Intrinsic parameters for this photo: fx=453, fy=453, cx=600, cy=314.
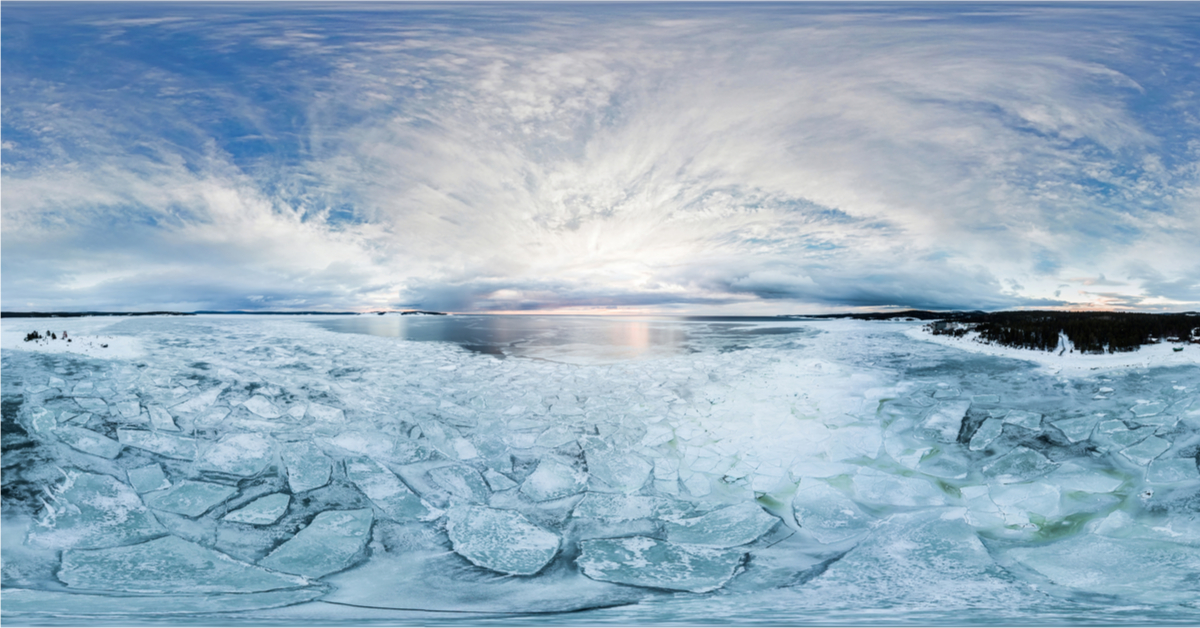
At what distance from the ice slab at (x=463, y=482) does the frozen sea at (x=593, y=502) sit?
0.02 m

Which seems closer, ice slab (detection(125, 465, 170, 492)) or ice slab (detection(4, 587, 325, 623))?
ice slab (detection(4, 587, 325, 623))

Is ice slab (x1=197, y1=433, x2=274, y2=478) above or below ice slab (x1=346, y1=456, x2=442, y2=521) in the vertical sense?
above

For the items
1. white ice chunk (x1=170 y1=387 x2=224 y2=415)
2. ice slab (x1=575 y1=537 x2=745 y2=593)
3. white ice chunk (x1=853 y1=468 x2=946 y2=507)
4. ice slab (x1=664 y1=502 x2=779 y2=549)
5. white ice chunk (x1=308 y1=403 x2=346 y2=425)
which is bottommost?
ice slab (x1=575 y1=537 x2=745 y2=593)

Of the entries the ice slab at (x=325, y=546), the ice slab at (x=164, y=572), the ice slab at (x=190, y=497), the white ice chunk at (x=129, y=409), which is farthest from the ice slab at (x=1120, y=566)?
the white ice chunk at (x=129, y=409)

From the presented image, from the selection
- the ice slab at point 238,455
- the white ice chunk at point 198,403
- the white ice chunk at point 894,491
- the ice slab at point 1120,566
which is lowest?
the ice slab at point 1120,566

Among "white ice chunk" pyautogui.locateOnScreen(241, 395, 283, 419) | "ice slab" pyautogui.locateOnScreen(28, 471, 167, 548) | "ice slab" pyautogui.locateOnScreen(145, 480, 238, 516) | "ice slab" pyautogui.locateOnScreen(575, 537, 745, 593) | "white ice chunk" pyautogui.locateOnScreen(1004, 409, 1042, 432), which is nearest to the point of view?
"ice slab" pyautogui.locateOnScreen(575, 537, 745, 593)

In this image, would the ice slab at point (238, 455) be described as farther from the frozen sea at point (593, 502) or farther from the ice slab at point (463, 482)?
the ice slab at point (463, 482)

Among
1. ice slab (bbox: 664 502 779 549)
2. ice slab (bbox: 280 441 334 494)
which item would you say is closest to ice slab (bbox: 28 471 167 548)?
ice slab (bbox: 280 441 334 494)

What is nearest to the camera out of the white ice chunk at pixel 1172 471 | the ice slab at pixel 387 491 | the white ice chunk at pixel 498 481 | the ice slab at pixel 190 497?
the ice slab at pixel 190 497

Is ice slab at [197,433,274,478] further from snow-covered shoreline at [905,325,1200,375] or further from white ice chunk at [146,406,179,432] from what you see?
snow-covered shoreline at [905,325,1200,375]

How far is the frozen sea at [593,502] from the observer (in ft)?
8.02

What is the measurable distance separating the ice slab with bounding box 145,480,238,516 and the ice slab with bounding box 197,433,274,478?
269mm

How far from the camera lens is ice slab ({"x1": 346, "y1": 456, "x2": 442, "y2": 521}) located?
3.37 m

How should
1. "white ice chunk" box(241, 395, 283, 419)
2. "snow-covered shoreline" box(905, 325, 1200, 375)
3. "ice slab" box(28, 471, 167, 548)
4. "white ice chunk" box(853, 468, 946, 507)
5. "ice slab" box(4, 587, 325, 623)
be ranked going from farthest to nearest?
1. "snow-covered shoreline" box(905, 325, 1200, 375)
2. "white ice chunk" box(241, 395, 283, 419)
3. "white ice chunk" box(853, 468, 946, 507)
4. "ice slab" box(28, 471, 167, 548)
5. "ice slab" box(4, 587, 325, 623)
